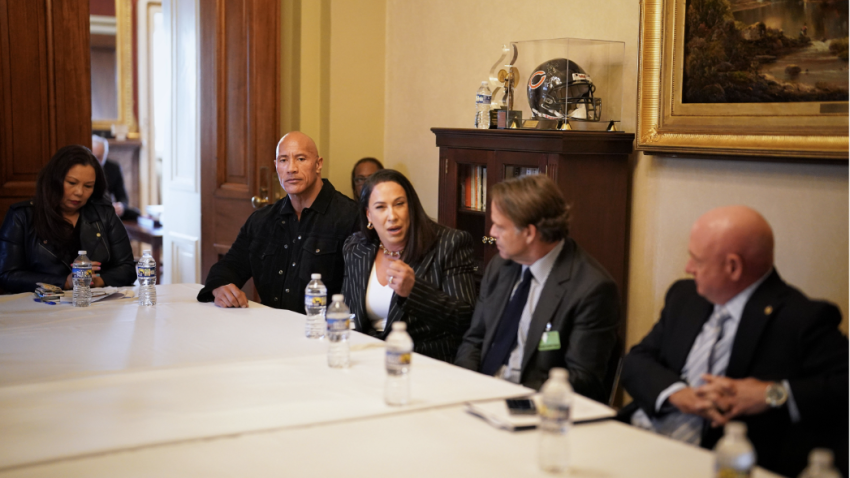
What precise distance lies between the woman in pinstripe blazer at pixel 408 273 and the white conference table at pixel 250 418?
0.30 m

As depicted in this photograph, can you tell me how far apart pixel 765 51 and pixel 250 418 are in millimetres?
2623

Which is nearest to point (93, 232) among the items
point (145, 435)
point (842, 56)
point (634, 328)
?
point (145, 435)

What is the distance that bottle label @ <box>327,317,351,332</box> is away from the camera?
2515 millimetres

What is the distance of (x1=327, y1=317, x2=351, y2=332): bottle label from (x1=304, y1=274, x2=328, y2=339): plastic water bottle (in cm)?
39

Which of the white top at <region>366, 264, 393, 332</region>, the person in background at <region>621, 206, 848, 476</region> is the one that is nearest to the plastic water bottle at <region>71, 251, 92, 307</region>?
the white top at <region>366, 264, 393, 332</region>

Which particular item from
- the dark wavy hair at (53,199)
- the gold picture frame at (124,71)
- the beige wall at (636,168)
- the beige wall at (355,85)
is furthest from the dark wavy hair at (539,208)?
the gold picture frame at (124,71)

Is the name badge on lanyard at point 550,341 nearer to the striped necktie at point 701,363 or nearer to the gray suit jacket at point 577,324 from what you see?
the gray suit jacket at point 577,324

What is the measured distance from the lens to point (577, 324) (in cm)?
254

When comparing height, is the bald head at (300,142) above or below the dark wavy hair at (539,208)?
above

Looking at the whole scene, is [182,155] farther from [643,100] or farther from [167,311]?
[643,100]

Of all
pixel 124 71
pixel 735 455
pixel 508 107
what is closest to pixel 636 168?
pixel 508 107

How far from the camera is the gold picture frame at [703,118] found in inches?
124

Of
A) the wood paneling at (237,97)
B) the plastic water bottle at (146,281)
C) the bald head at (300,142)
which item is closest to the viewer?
the plastic water bottle at (146,281)

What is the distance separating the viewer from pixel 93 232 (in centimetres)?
408
